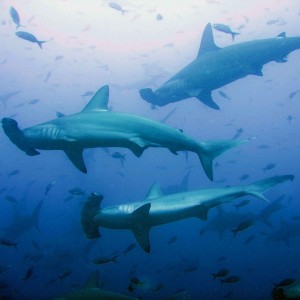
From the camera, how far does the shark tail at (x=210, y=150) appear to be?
4.43 metres

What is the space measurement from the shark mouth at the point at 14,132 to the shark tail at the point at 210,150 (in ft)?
7.43

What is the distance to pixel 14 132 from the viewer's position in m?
3.65

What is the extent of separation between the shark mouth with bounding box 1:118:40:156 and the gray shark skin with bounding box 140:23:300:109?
251 cm

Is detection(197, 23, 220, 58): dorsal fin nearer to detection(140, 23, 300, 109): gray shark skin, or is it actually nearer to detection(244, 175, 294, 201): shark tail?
detection(140, 23, 300, 109): gray shark skin

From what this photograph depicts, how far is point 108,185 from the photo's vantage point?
2638 inches

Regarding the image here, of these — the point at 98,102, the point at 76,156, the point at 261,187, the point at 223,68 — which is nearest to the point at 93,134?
the point at 76,156

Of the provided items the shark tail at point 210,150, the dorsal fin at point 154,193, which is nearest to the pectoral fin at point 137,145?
the shark tail at point 210,150

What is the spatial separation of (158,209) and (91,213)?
3.55 feet

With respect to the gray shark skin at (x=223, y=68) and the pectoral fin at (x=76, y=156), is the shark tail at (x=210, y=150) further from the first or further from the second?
the pectoral fin at (x=76, y=156)

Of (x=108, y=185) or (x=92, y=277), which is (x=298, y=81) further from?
(x=92, y=277)

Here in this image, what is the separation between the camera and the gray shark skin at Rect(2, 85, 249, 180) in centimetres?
369

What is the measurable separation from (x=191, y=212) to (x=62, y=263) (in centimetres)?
1289

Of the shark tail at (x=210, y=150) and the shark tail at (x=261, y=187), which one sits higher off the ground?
the shark tail at (x=210, y=150)

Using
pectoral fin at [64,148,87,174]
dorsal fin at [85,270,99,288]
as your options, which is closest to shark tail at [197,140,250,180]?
pectoral fin at [64,148,87,174]
